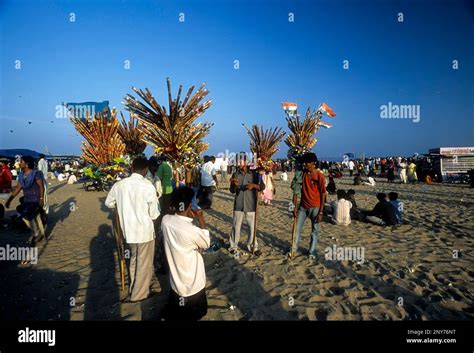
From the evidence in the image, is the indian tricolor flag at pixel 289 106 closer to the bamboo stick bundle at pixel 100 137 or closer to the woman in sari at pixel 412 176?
the bamboo stick bundle at pixel 100 137

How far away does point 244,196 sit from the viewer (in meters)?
5.28

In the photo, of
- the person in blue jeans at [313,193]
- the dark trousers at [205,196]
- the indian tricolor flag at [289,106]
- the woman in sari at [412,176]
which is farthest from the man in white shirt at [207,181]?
the woman in sari at [412,176]

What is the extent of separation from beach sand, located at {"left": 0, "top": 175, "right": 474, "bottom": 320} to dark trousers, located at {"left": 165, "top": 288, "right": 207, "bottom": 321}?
2.03ft

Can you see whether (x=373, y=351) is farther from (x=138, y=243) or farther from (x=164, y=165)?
(x=164, y=165)

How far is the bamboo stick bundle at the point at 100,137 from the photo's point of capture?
14873 millimetres

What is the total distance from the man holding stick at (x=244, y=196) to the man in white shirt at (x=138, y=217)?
2049 millimetres

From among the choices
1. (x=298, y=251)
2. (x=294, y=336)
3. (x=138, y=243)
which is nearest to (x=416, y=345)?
(x=294, y=336)
